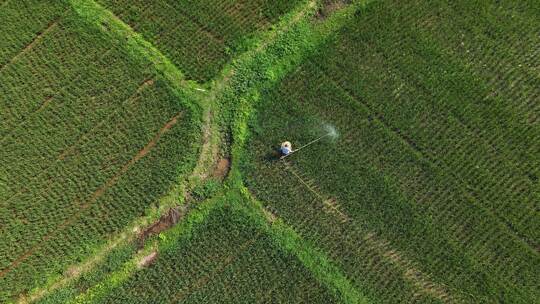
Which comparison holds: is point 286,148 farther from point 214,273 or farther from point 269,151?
point 214,273

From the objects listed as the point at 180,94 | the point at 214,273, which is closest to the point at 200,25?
the point at 180,94

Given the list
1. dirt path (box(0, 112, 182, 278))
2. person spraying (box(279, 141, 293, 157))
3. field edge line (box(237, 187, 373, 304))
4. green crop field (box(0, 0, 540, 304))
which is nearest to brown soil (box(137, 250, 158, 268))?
green crop field (box(0, 0, 540, 304))

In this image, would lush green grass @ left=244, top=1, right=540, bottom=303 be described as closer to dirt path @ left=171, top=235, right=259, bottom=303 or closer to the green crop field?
the green crop field

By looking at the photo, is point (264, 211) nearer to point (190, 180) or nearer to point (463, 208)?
point (190, 180)

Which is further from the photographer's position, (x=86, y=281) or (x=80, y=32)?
(x=80, y=32)

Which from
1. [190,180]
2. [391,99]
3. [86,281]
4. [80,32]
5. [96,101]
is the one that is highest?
[80,32]

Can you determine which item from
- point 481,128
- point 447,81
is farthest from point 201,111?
point 481,128
